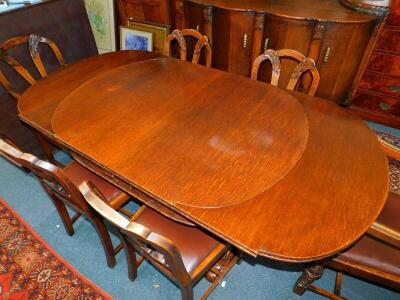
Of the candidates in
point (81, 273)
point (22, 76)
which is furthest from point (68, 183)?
point (22, 76)

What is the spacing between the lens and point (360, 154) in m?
1.15

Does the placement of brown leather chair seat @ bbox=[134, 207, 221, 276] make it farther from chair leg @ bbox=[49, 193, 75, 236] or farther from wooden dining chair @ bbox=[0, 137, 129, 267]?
chair leg @ bbox=[49, 193, 75, 236]


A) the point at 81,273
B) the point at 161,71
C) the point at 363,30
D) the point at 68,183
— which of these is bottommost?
the point at 81,273

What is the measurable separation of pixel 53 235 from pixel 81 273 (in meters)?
0.37

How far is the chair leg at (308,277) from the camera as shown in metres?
1.20

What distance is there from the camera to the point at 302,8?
2.22 m

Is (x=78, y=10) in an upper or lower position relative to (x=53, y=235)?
upper

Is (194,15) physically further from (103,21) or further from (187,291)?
(187,291)

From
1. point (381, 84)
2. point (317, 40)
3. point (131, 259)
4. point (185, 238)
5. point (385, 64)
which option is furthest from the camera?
point (381, 84)

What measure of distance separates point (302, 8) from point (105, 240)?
7.60 ft

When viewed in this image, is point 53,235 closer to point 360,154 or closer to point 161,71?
point 161,71

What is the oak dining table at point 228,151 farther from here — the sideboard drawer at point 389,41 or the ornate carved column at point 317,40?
the sideboard drawer at point 389,41

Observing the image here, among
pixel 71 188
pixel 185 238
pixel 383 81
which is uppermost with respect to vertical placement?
pixel 71 188

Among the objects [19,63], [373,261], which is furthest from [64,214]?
[373,261]
